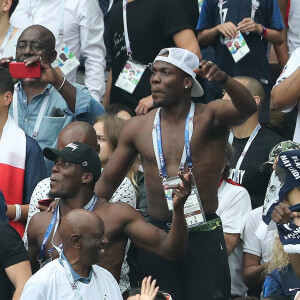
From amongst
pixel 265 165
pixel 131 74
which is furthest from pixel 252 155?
pixel 131 74

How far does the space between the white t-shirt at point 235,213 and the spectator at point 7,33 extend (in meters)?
2.27

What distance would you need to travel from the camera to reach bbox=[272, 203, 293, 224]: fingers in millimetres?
6328

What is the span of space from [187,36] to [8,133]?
208cm

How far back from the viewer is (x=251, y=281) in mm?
7676

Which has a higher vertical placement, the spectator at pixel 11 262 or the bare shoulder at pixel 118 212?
the bare shoulder at pixel 118 212

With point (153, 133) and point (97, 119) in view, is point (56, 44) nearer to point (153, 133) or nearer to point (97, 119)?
point (97, 119)

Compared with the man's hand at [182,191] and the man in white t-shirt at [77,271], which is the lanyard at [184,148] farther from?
the man in white t-shirt at [77,271]

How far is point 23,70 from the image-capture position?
7.90 meters

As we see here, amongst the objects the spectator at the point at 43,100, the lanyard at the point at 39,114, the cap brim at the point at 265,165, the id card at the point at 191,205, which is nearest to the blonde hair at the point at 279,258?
the id card at the point at 191,205

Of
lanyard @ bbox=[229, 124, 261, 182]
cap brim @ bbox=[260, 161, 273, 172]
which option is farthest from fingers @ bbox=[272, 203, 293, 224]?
lanyard @ bbox=[229, 124, 261, 182]

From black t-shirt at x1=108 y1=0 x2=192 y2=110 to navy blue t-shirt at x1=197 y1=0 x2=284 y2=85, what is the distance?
1.50ft

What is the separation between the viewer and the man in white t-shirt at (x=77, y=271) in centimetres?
565

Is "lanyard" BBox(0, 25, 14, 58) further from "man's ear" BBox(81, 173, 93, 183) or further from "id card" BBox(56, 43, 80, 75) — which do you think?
"man's ear" BBox(81, 173, 93, 183)

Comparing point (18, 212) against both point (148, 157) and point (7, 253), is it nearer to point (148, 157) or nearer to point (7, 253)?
point (7, 253)
